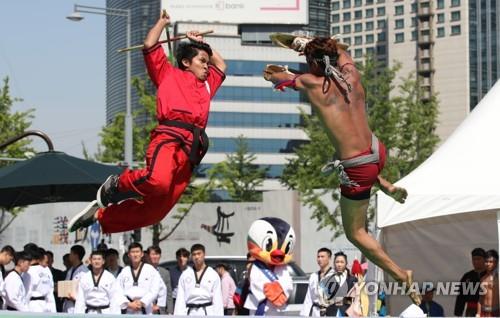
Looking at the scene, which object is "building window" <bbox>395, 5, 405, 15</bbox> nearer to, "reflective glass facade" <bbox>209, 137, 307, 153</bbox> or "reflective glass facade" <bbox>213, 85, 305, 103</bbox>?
"reflective glass facade" <bbox>213, 85, 305, 103</bbox>

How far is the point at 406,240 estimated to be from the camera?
1448cm

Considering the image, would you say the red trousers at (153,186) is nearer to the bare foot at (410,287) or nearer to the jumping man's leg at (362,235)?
the jumping man's leg at (362,235)

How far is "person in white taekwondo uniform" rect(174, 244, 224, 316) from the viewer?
13.7m

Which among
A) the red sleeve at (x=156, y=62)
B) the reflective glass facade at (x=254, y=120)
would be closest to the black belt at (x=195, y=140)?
the red sleeve at (x=156, y=62)

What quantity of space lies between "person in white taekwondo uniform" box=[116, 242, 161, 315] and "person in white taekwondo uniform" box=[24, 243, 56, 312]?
123 centimetres

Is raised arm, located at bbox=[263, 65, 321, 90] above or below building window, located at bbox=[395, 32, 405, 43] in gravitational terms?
below

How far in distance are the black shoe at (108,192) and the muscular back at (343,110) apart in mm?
1763

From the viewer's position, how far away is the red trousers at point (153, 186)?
25.9 feet

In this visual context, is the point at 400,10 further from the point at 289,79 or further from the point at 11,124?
the point at 289,79

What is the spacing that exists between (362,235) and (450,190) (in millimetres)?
4738

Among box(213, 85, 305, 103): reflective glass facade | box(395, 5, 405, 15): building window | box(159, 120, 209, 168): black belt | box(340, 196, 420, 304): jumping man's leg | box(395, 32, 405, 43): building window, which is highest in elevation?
box(395, 5, 405, 15): building window

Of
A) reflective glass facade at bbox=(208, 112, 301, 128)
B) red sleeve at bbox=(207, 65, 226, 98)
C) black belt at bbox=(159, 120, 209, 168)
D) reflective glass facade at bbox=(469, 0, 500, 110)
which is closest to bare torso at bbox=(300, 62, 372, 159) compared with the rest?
black belt at bbox=(159, 120, 209, 168)

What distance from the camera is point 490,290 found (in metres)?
12.3

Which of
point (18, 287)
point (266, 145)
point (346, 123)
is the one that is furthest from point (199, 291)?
point (266, 145)
